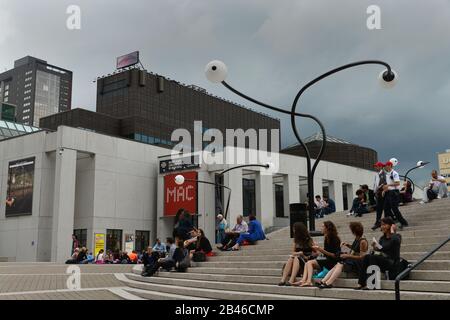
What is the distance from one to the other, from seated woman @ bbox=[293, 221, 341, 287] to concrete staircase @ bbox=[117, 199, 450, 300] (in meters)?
0.27

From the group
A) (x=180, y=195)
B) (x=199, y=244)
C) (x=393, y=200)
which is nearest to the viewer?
(x=393, y=200)

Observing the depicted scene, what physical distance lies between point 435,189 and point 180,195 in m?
26.3

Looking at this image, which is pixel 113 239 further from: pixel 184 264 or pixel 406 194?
pixel 184 264

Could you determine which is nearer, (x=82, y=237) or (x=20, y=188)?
(x=82, y=237)

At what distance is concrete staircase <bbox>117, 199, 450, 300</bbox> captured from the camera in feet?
25.8

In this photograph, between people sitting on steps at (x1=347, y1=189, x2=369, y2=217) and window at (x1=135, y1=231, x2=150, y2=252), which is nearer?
people sitting on steps at (x1=347, y1=189, x2=369, y2=217)

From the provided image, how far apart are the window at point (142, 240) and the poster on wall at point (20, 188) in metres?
8.99

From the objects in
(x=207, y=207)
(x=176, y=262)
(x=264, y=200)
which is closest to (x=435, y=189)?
(x=176, y=262)

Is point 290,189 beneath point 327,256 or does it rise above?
above

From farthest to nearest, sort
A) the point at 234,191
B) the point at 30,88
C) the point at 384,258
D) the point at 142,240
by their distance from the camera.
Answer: the point at 30,88 < the point at 142,240 < the point at 234,191 < the point at 384,258

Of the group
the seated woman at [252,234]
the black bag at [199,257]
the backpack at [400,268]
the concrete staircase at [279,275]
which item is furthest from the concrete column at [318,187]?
the backpack at [400,268]

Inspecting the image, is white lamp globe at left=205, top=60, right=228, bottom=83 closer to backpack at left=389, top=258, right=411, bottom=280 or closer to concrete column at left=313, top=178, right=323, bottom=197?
backpack at left=389, top=258, right=411, bottom=280

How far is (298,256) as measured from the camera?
9.25m

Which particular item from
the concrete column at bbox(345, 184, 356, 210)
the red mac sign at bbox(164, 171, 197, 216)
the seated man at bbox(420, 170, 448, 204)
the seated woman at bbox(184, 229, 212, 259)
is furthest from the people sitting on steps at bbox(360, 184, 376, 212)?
the concrete column at bbox(345, 184, 356, 210)
